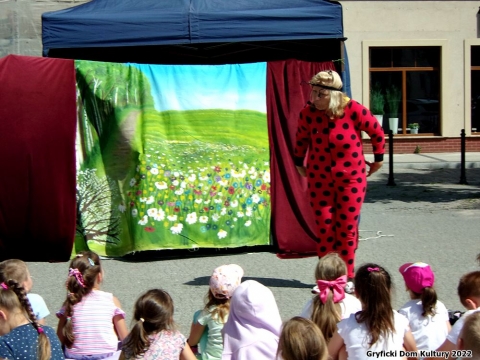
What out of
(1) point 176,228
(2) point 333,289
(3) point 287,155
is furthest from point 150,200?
(2) point 333,289

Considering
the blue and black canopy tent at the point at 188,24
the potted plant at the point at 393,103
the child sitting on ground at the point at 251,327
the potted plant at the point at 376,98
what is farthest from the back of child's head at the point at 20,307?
the potted plant at the point at 393,103

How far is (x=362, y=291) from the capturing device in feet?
13.2

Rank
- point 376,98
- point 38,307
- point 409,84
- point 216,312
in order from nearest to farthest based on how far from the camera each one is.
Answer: point 216,312 → point 38,307 → point 376,98 → point 409,84

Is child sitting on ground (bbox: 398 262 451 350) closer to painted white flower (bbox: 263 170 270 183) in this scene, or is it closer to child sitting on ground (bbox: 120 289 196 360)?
child sitting on ground (bbox: 120 289 196 360)

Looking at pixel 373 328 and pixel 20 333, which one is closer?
pixel 20 333

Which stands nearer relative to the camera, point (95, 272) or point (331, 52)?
point (95, 272)

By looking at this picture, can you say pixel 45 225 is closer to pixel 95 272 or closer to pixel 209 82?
pixel 209 82

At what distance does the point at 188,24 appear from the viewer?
7664 millimetres

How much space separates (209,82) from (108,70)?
0.97 metres

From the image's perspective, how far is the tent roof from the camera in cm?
758

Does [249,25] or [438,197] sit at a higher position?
[249,25]

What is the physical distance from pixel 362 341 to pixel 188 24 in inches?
→ 179

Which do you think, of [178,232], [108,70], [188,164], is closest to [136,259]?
[178,232]

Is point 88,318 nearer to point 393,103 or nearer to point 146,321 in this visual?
point 146,321
